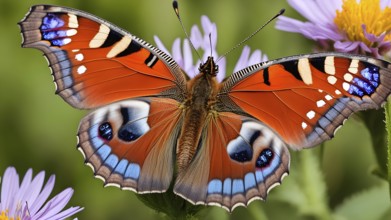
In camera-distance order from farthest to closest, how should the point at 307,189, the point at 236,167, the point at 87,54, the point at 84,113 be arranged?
the point at 84,113 < the point at 307,189 < the point at 87,54 < the point at 236,167

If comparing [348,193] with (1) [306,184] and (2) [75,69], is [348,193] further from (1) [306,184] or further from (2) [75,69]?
(2) [75,69]

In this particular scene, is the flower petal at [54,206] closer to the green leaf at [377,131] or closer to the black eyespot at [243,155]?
the black eyespot at [243,155]

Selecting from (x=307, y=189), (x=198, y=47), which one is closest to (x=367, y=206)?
(x=307, y=189)

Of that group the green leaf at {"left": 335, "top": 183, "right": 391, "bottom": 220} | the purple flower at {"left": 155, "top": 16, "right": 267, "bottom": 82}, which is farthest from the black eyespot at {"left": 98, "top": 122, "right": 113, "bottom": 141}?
the green leaf at {"left": 335, "top": 183, "right": 391, "bottom": 220}

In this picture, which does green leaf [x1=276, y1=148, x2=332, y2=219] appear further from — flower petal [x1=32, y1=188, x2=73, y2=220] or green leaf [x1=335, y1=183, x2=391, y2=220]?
flower petal [x1=32, y1=188, x2=73, y2=220]

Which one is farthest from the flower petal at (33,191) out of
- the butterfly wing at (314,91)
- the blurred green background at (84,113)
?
the blurred green background at (84,113)

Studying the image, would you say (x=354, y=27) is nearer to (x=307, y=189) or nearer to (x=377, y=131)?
(x=377, y=131)
